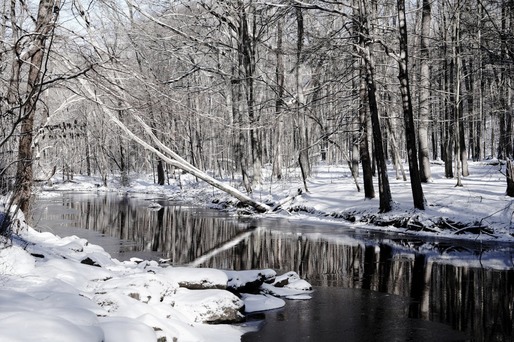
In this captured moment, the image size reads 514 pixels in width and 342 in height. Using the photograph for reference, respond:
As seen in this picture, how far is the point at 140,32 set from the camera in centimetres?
780

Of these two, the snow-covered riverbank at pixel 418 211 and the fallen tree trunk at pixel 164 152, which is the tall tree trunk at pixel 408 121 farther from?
the fallen tree trunk at pixel 164 152

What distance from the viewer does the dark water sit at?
7367 millimetres

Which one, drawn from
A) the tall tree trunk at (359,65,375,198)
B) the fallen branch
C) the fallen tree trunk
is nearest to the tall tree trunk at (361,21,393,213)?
the tall tree trunk at (359,65,375,198)

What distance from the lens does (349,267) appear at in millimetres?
11852

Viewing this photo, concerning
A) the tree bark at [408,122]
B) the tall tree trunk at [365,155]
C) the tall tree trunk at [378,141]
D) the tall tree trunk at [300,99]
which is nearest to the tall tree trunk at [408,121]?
the tree bark at [408,122]

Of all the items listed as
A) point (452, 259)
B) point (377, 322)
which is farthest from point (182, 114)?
point (452, 259)

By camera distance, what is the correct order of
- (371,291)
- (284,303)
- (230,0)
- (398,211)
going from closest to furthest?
(284,303) < (371,291) < (398,211) < (230,0)

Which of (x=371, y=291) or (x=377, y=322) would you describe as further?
(x=371, y=291)

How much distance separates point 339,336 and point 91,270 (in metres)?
4.31

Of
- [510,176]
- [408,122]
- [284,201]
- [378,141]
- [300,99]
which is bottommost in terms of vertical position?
[284,201]

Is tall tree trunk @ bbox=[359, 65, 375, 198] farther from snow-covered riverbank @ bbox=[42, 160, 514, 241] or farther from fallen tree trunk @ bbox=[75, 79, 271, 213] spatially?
fallen tree trunk @ bbox=[75, 79, 271, 213]

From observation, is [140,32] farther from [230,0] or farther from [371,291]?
[230,0]

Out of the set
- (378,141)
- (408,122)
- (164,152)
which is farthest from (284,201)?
(164,152)

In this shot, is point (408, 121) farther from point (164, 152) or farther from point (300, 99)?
point (300, 99)
